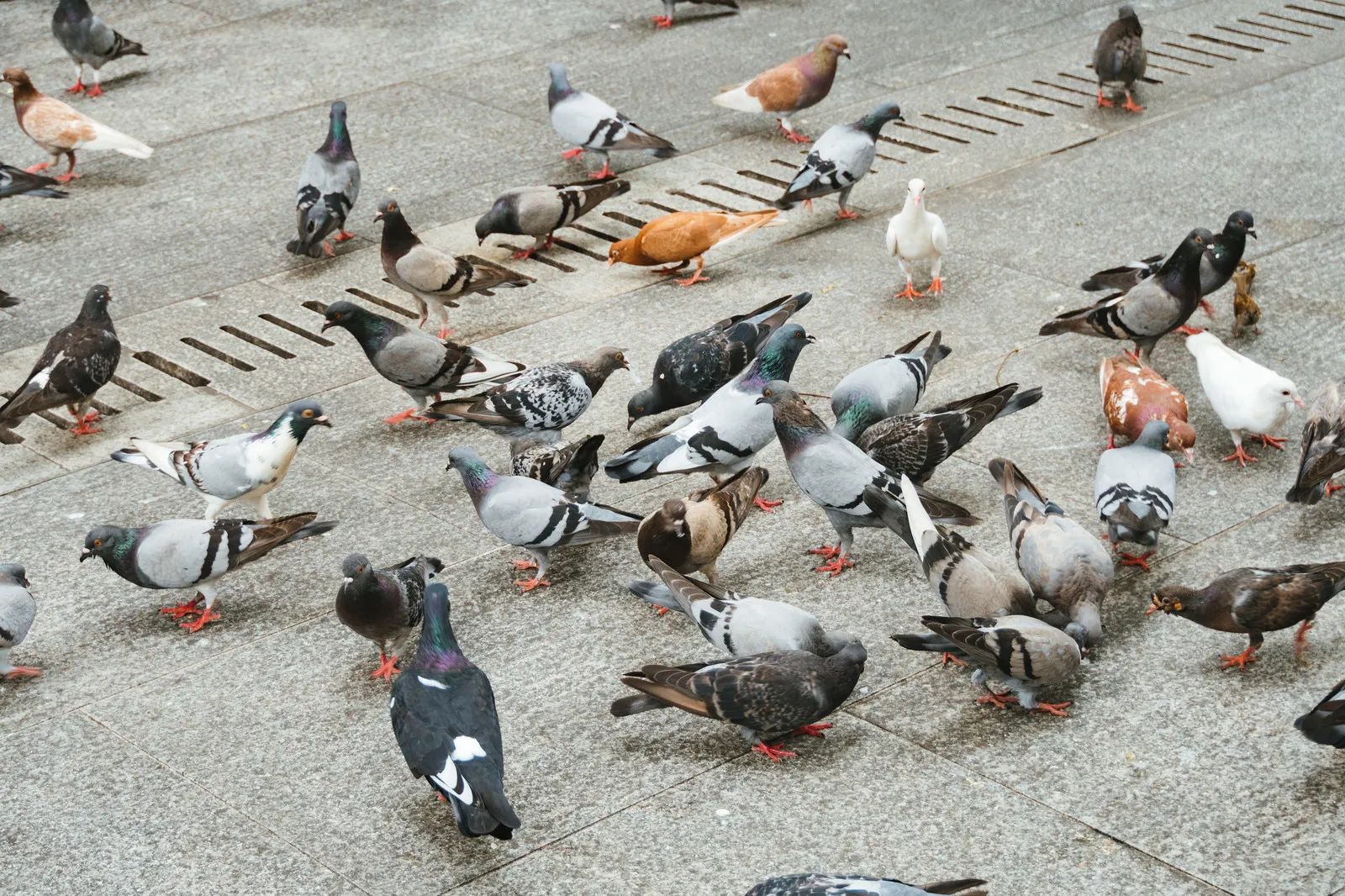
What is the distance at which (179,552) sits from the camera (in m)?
5.88

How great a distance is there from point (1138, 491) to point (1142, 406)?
0.88 m

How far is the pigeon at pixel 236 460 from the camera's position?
6.49m

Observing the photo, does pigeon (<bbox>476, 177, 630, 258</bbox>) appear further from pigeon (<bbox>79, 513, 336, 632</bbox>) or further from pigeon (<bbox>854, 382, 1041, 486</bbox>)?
pigeon (<bbox>79, 513, 336, 632</bbox>)

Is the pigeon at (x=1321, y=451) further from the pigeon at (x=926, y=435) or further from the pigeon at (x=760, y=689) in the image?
the pigeon at (x=760, y=689)

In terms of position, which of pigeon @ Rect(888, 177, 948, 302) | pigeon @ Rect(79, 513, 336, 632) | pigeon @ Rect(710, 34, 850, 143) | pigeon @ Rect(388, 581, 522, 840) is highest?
pigeon @ Rect(710, 34, 850, 143)

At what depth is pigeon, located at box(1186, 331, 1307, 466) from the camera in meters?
6.70

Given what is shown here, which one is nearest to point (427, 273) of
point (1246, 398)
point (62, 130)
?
point (62, 130)

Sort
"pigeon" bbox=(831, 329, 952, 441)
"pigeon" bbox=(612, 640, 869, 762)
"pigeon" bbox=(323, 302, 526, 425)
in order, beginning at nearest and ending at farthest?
"pigeon" bbox=(612, 640, 869, 762)
"pigeon" bbox=(831, 329, 952, 441)
"pigeon" bbox=(323, 302, 526, 425)

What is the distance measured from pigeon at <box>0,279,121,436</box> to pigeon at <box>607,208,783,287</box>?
2.86 m

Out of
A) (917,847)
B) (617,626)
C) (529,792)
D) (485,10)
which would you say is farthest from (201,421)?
(485,10)

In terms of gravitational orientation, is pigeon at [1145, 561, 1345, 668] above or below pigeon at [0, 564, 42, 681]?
above

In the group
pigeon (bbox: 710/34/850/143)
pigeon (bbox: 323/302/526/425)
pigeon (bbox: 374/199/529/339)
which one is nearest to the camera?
pigeon (bbox: 323/302/526/425)

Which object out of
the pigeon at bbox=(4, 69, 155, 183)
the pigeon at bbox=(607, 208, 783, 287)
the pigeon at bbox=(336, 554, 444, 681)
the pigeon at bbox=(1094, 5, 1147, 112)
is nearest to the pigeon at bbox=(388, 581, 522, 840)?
the pigeon at bbox=(336, 554, 444, 681)

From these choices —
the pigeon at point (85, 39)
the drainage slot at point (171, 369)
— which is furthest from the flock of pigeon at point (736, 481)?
the pigeon at point (85, 39)
